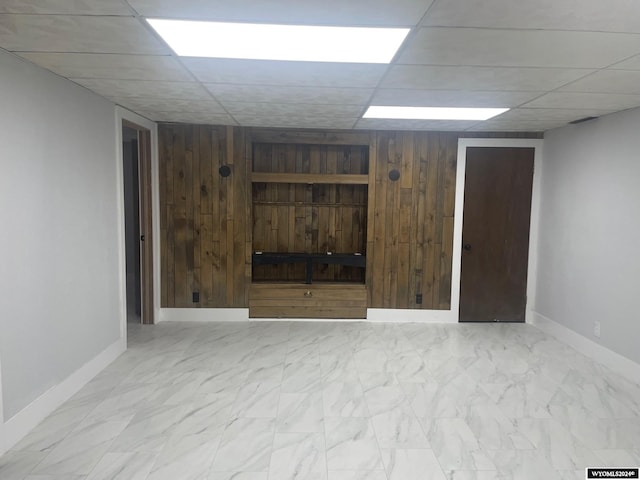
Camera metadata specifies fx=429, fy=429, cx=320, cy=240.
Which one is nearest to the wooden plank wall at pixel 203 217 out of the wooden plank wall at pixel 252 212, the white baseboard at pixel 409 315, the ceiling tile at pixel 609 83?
the wooden plank wall at pixel 252 212

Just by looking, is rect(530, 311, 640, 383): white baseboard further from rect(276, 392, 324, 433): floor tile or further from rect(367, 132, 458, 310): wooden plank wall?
rect(276, 392, 324, 433): floor tile

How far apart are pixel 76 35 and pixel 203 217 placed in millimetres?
3013

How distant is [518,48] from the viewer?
221 cm

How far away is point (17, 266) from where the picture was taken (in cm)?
251

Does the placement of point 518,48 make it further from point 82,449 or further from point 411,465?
point 82,449

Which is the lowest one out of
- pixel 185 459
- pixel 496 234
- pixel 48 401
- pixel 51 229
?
pixel 185 459

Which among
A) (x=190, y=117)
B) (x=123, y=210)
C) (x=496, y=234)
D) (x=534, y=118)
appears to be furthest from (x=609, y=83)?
(x=123, y=210)

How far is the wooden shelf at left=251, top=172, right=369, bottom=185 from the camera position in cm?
501

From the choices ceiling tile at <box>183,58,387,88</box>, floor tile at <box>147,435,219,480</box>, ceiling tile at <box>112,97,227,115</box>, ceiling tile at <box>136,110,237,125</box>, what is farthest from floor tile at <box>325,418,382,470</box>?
ceiling tile at <box>136,110,237,125</box>

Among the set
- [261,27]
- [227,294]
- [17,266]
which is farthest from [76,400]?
[261,27]

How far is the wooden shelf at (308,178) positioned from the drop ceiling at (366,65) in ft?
3.09

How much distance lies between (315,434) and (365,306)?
102 inches

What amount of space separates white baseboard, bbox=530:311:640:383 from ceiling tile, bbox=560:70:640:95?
2.20 meters

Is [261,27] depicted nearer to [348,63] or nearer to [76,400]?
[348,63]
